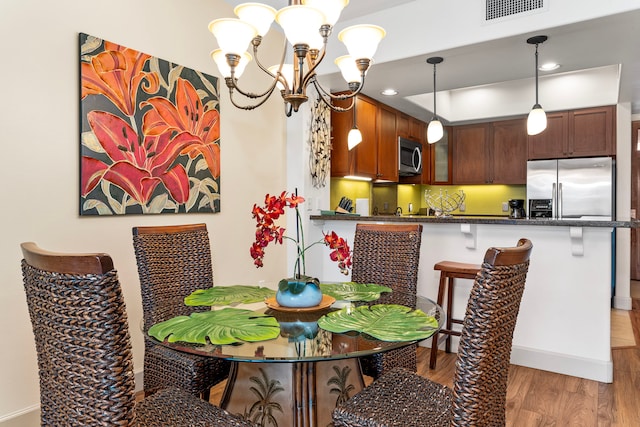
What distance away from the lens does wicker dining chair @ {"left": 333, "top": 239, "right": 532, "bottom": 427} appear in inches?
41.6

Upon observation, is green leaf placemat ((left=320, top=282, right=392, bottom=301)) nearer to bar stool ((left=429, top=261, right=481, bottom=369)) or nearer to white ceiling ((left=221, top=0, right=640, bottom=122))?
bar stool ((left=429, top=261, right=481, bottom=369))

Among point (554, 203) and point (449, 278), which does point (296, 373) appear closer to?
point (449, 278)

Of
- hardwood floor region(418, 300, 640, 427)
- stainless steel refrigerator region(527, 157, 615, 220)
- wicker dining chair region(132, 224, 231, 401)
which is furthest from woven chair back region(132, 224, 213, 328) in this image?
stainless steel refrigerator region(527, 157, 615, 220)

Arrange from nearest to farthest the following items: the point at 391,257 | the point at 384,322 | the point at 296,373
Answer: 1. the point at 384,322
2. the point at 296,373
3. the point at 391,257

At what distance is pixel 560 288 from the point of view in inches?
109

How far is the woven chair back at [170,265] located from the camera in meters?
1.90

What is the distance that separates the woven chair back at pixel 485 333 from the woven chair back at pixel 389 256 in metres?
0.99

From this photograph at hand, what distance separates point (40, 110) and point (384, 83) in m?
2.73

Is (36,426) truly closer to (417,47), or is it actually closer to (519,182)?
(417,47)

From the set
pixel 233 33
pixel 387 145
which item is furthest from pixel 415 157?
pixel 233 33

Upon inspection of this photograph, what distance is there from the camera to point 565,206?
16.0 feet

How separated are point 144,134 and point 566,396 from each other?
2.93 metres

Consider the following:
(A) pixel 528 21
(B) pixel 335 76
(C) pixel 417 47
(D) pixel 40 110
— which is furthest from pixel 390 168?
(D) pixel 40 110

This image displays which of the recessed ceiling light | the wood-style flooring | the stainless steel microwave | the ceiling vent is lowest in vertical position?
the wood-style flooring
